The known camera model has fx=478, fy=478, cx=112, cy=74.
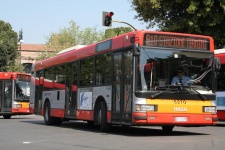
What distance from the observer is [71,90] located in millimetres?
17953

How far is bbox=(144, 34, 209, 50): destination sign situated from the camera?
13312 mm

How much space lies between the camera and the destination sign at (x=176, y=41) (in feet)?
43.7

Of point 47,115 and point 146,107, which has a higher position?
point 146,107

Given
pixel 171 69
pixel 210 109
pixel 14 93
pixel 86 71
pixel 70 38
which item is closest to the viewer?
pixel 171 69

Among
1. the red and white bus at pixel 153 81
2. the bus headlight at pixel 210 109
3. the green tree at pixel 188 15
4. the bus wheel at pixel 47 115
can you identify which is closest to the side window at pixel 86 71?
the red and white bus at pixel 153 81

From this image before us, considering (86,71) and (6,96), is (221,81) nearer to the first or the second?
(86,71)

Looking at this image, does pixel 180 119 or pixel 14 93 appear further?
pixel 14 93

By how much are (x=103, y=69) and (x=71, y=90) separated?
10.2 feet

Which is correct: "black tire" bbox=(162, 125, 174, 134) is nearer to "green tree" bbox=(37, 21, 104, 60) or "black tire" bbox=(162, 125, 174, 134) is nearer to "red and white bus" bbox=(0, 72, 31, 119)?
"red and white bus" bbox=(0, 72, 31, 119)

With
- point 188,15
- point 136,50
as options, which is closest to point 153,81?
point 136,50

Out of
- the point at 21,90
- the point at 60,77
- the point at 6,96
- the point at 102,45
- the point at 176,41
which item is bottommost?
the point at 6,96

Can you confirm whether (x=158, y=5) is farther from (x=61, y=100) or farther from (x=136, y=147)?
(x=136, y=147)

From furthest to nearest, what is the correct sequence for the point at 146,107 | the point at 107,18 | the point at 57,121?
the point at 107,18 < the point at 57,121 < the point at 146,107

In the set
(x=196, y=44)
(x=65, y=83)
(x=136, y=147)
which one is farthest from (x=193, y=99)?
(x=65, y=83)
